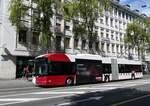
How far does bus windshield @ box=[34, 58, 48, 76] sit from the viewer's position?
26.3 metres

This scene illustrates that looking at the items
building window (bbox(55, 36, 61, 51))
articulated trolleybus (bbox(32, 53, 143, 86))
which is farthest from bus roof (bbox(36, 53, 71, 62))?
building window (bbox(55, 36, 61, 51))

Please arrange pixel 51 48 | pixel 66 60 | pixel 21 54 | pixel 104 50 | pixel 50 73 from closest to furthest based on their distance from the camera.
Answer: pixel 50 73 < pixel 66 60 < pixel 21 54 < pixel 51 48 < pixel 104 50

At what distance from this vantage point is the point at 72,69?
28625mm

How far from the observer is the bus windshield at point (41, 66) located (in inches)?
1036

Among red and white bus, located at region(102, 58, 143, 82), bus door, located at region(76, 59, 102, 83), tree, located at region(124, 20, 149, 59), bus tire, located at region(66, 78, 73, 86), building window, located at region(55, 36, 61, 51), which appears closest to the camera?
bus tire, located at region(66, 78, 73, 86)

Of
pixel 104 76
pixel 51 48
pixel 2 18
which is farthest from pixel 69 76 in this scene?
pixel 51 48

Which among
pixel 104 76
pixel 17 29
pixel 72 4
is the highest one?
pixel 72 4

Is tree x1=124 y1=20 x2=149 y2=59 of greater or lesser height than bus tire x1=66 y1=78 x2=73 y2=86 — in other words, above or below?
above

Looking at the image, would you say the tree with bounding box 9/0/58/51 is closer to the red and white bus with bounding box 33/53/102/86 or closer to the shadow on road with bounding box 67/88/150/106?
the red and white bus with bounding box 33/53/102/86

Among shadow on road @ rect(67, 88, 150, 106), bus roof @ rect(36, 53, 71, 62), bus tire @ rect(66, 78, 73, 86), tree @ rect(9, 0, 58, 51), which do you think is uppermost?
tree @ rect(9, 0, 58, 51)

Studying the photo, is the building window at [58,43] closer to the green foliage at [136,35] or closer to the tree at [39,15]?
the tree at [39,15]

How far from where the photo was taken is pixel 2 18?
36906mm

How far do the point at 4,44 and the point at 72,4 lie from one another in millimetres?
9294

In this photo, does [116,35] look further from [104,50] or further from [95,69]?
[95,69]
